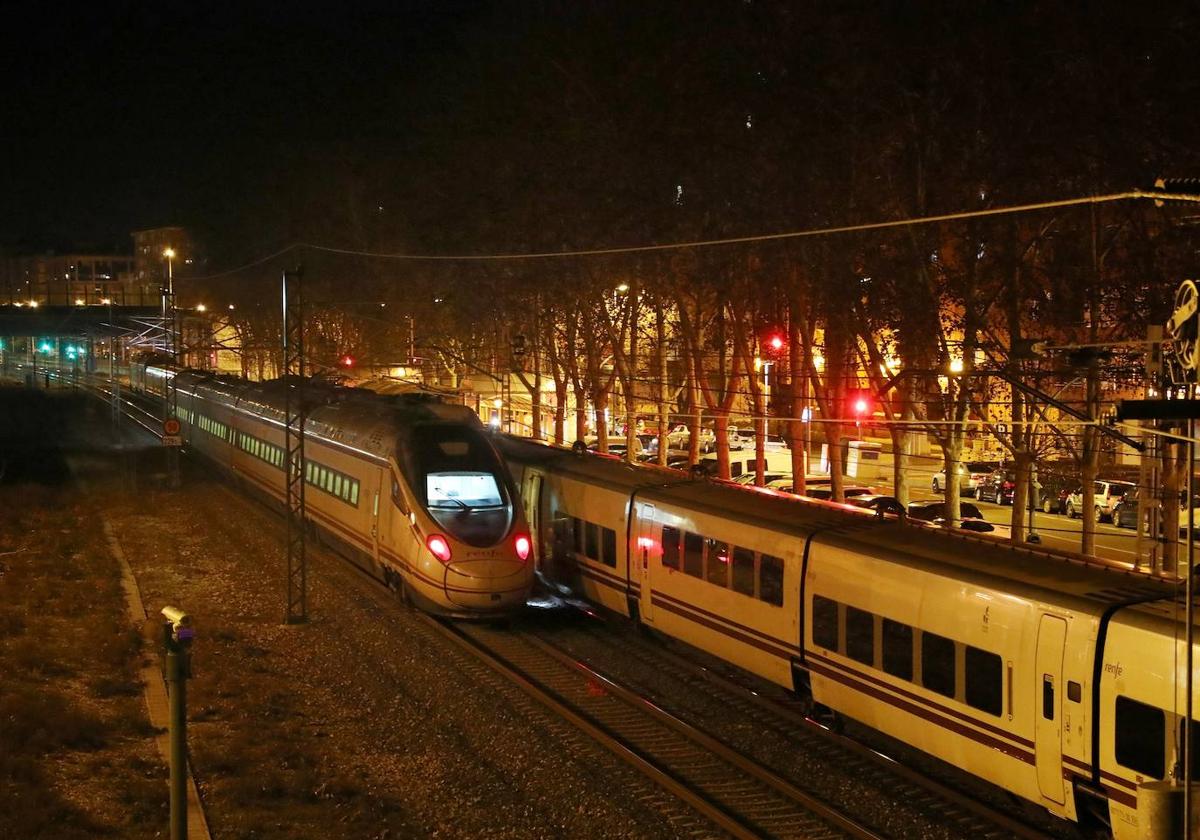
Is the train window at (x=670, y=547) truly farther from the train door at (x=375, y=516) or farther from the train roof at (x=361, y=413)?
the train door at (x=375, y=516)

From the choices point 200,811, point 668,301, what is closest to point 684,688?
point 200,811

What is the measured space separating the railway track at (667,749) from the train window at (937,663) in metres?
1.42

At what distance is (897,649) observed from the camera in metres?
11.2

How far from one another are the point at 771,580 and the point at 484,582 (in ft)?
16.0

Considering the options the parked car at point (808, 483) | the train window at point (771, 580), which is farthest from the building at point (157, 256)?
the train window at point (771, 580)

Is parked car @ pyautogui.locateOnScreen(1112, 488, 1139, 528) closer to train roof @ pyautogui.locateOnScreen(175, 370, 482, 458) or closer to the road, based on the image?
the road

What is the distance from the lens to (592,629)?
701 inches

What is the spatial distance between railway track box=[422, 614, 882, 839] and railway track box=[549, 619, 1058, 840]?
2.59 ft

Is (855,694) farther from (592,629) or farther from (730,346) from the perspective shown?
(730,346)

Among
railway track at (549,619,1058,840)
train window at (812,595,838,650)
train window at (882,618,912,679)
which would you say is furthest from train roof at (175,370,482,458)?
train window at (882,618,912,679)

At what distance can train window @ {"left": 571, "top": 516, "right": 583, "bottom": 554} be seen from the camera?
1786 centimetres

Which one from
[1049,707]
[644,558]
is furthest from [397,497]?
[1049,707]

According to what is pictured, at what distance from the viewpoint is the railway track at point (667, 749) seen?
34.0 ft

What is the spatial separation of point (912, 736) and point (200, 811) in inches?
256
